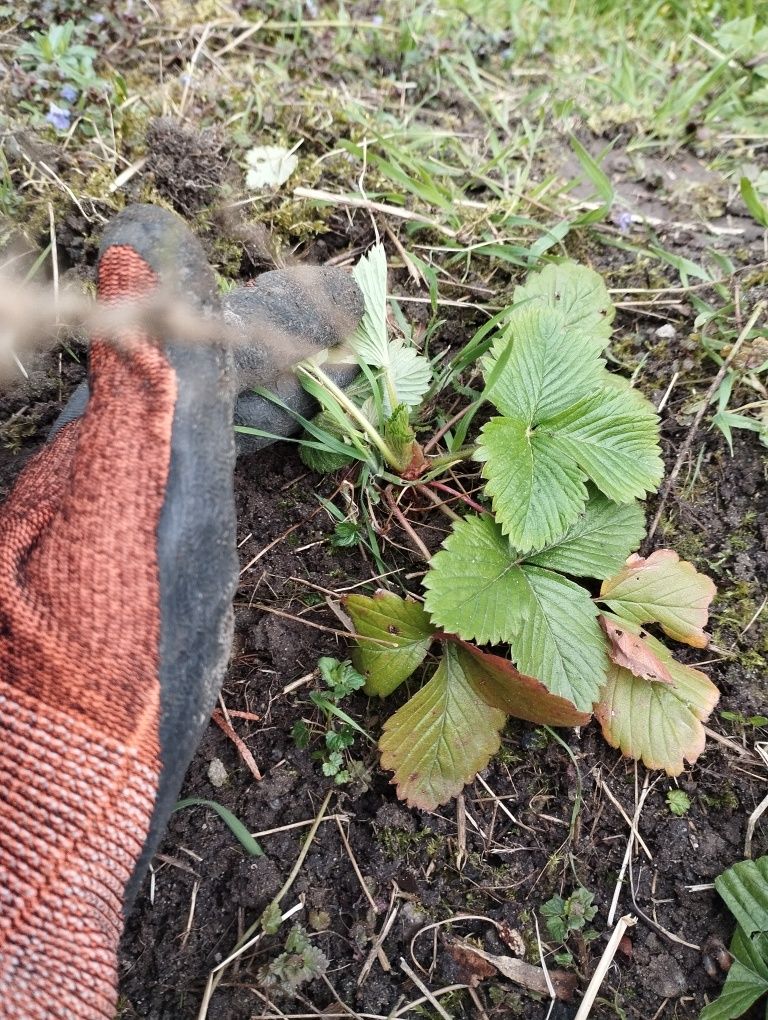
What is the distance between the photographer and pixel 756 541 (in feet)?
6.69

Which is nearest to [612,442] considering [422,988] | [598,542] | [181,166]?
[598,542]

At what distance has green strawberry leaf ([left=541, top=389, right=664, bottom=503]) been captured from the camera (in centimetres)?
177

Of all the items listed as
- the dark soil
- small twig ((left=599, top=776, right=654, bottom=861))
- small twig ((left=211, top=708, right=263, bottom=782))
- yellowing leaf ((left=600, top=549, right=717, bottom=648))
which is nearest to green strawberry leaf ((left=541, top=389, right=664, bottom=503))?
yellowing leaf ((left=600, top=549, right=717, bottom=648))

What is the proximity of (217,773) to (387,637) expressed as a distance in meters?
0.50

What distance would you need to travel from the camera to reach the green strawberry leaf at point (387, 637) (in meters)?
1.70

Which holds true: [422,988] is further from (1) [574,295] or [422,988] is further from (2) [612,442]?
(1) [574,295]

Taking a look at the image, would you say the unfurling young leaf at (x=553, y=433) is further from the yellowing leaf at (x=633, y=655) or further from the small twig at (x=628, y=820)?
the small twig at (x=628, y=820)

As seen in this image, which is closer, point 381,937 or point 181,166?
point 381,937

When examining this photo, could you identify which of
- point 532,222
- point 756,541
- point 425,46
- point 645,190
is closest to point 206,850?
point 756,541

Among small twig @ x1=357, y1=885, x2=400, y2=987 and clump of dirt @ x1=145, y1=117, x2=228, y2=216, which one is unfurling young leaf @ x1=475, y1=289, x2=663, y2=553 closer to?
small twig @ x1=357, y1=885, x2=400, y2=987

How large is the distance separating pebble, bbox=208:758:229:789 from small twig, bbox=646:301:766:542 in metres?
1.27

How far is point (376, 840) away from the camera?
64.6 inches

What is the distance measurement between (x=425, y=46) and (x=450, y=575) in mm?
2198

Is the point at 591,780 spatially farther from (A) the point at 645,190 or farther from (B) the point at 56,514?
(A) the point at 645,190
